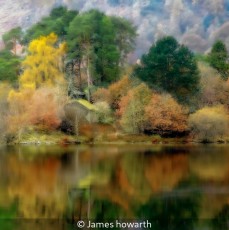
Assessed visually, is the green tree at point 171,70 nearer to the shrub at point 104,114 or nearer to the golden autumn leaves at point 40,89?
the shrub at point 104,114

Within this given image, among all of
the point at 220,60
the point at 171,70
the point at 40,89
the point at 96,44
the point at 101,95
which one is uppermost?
the point at 96,44

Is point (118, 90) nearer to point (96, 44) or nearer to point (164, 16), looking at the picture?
point (96, 44)

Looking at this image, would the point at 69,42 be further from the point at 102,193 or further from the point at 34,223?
the point at 34,223

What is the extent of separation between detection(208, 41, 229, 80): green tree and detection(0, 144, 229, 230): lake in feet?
102

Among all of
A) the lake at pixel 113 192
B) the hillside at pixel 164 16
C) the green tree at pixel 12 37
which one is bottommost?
the lake at pixel 113 192

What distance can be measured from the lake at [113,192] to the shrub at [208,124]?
17347 mm

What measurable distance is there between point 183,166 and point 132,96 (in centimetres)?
2284

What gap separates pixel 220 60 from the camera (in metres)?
61.0

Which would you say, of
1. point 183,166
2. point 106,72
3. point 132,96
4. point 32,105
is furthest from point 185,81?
point 183,166

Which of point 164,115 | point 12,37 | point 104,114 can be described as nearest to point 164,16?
point 12,37

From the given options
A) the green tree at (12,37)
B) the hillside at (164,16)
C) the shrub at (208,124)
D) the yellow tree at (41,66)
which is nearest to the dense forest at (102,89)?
the shrub at (208,124)

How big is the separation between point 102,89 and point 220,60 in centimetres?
1543

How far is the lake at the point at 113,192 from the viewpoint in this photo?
14.7m

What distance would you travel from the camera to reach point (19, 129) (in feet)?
153
